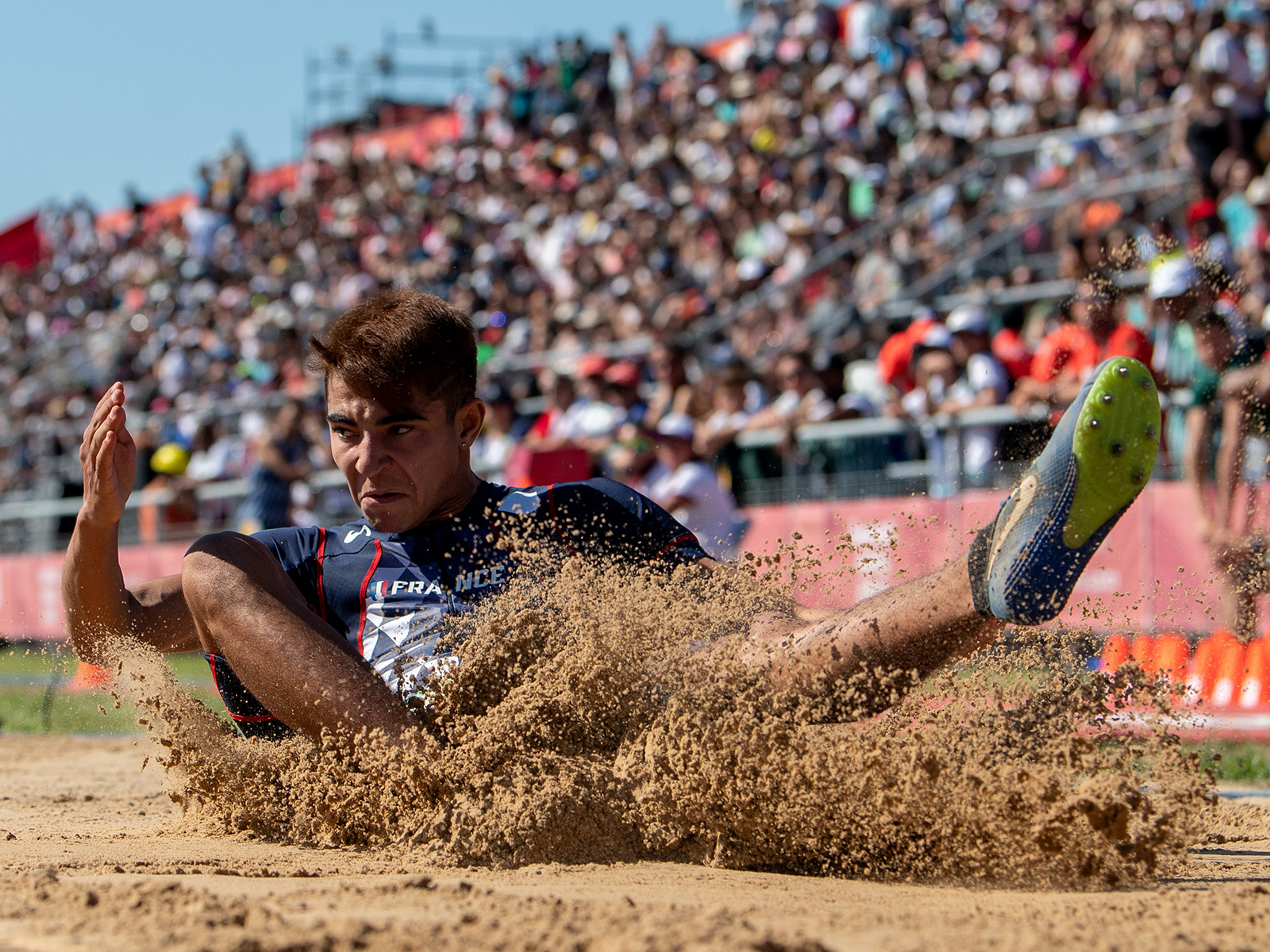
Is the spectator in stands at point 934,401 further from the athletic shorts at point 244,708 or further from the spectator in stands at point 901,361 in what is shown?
the athletic shorts at point 244,708

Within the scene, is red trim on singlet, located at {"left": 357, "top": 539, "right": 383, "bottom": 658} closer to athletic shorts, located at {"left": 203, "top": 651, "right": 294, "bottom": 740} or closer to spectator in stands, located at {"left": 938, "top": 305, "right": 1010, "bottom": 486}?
athletic shorts, located at {"left": 203, "top": 651, "right": 294, "bottom": 740}

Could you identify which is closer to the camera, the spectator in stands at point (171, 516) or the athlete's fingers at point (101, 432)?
the athlete's fingers at point (101, 432)

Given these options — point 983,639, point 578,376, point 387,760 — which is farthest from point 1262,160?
point 387,760

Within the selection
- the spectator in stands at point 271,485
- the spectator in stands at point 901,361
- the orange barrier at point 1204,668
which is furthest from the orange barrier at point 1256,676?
the spectator in stands at point 271,485

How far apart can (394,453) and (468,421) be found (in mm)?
296

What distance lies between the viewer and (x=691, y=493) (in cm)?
771

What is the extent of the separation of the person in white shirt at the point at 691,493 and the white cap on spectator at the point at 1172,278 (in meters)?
2.48

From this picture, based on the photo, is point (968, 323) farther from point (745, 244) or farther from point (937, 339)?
point (745, 244)

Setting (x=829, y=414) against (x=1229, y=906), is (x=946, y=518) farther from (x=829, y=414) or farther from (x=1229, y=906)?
(x=1229, y=906)

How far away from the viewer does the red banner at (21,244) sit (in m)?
31.8

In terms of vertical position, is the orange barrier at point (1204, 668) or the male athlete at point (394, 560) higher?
the male athlete at point (394, 560)

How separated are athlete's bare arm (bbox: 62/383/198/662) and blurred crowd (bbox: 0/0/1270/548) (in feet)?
9.78

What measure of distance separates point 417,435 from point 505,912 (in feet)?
5.33

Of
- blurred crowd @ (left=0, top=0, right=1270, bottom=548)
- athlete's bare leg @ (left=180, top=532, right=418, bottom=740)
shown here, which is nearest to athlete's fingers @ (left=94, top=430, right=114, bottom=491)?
athlete's bare leg @ (left=180, top=532, right=418, bottom=740)
